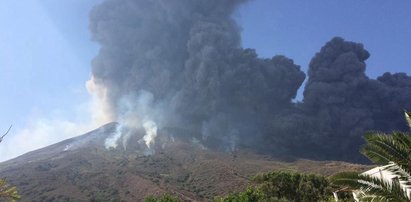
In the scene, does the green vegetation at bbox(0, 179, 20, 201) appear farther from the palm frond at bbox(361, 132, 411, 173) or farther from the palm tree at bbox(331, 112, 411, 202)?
the palm frond at bbox(361, 132, 411, 173)

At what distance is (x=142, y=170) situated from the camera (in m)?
79.4

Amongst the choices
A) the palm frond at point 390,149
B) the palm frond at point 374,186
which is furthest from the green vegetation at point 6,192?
the palm frond at point 390,149

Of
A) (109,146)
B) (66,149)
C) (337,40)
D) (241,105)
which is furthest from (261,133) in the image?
(66,149)

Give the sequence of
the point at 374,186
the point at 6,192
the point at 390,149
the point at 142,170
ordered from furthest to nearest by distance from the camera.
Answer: the point at 142,170 → the point at 390,149 → the point at 374,186 → the point at 6,192

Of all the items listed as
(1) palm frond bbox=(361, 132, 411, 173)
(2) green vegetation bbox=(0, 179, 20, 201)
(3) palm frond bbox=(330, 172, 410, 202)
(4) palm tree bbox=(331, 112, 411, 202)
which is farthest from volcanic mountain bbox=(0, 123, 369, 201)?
(2) green vegetation bbox=(0, 179, 20, 201)

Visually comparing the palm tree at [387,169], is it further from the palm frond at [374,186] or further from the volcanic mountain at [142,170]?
the volcanic mountain at [142,170]

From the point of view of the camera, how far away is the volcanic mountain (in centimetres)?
6544

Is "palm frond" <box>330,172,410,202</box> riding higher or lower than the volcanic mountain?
lower

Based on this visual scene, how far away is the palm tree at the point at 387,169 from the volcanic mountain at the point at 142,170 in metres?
50.1

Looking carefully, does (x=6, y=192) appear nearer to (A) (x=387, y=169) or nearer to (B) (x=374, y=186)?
(B) (x=374, y=186)

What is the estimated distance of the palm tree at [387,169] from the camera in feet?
34.5

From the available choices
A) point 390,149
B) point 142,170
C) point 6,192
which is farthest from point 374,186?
point 142,170

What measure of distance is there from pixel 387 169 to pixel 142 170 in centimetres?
7079

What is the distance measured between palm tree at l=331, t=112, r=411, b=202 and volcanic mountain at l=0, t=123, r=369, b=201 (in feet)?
164
